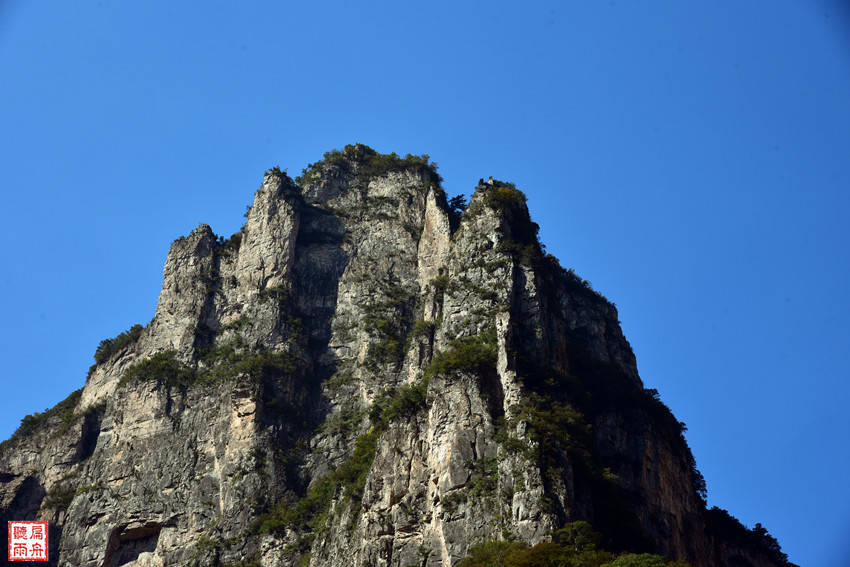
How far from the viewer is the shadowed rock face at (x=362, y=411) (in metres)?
65.8

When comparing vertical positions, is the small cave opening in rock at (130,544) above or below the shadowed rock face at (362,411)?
below

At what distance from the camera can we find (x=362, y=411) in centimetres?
8262

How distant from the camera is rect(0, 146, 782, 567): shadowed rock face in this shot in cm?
6581

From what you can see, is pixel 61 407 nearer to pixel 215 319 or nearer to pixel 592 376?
pixel 215 319

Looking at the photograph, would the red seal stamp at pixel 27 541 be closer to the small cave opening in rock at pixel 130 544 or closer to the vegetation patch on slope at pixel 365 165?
the small cave opening in rock at pixel 130 544

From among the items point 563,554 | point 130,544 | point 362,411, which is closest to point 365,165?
point 362,411

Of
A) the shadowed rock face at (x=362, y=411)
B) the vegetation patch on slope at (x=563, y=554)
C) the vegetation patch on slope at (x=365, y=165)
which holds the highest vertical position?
the vegetation patch on slope at (x=365, y=165)

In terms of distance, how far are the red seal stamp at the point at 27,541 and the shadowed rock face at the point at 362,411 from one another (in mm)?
1016

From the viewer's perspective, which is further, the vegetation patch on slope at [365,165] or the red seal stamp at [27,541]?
the vegetation patch on slope at [365,165]

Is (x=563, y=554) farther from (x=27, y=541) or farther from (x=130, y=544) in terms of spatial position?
(x=27, y=541)

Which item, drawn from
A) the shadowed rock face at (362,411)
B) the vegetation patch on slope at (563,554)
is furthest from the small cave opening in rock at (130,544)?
the vegetation patch on slope at (563,554)

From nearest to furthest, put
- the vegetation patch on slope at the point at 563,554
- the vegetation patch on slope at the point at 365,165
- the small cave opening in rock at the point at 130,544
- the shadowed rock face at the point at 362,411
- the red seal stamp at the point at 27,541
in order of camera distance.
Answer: the vegetation patch on slope at the point at 563,554
the shadowed rock face at the point at 362,411
the small cave opening in rock at the point at 130,544
the red seal stamp at the point at 27,541
the vegetation patch on slope at the point at 365,165

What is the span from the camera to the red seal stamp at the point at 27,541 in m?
80.9

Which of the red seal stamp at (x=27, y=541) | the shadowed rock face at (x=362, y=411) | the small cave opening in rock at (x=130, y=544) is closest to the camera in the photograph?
the shadowed rock face at (x=362, y=411)
